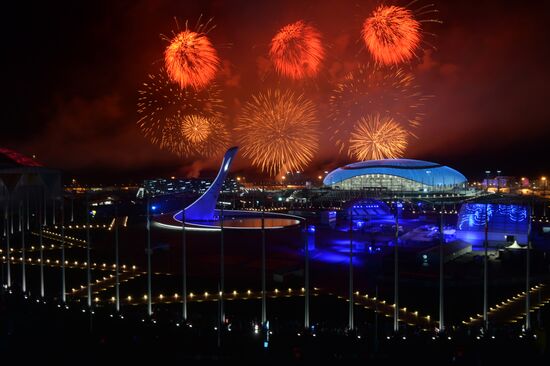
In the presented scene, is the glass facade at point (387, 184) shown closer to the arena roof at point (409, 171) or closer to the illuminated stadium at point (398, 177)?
the illuminated stadium at point (398, 177)

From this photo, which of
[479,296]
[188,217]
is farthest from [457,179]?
[479,296]

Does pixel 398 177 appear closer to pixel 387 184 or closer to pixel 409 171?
pixel 409 171

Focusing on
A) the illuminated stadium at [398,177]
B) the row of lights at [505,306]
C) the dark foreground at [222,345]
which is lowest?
the row of lights at [505,306]

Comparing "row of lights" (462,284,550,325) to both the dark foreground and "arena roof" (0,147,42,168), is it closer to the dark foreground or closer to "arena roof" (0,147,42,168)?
the dark foreground

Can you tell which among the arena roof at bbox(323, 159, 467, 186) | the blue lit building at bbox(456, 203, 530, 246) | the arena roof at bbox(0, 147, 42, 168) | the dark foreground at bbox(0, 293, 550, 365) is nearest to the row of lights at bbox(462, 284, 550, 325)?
the dark foreground at bbox(0, 293, 550, 365)

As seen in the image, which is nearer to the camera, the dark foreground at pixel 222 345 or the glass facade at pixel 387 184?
the dark foreground at pixel 222 345

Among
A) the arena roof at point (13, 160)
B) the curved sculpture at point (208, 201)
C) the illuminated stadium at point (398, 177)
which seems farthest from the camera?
the illuminated stadium at point (398, 177)

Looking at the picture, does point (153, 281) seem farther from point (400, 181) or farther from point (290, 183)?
point (290, 183)

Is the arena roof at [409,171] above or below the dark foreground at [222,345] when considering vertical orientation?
above

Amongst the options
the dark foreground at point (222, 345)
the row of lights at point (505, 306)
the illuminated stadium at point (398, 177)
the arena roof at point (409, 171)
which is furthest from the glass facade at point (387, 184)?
the dark foreground at point (222, 345)
